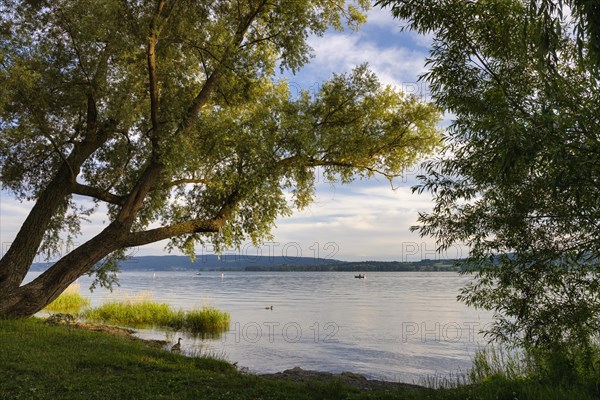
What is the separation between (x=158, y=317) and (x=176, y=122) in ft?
49.5

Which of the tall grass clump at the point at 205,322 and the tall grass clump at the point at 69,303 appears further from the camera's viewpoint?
the tall grass clump at the point at 69,303

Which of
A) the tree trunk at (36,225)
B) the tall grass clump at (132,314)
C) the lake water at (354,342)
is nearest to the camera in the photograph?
the tree trunk at (36,225)

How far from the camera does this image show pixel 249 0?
17125mm

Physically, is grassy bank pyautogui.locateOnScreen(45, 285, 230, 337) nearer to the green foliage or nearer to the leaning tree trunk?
the leaning tree trunk

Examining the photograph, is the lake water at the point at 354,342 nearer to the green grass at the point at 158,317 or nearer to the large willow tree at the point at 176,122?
the green grass at the point at 158,317

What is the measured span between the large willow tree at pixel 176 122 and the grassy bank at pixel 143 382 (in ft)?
15.0

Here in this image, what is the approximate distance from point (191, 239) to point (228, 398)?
1105 centimetres

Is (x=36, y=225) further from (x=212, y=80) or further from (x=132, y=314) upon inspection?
(x=132, y=314)

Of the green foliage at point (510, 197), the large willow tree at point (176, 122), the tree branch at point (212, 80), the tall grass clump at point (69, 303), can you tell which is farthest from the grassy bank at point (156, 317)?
the green foliage at point (510, 197)

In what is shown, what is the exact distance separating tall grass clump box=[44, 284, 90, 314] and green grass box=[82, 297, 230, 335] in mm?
2511

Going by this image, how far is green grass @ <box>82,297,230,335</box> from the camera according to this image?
85.3 ft

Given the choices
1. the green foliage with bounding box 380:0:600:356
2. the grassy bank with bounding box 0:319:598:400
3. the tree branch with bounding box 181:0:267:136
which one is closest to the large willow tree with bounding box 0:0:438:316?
the tree branch with bounding box 181:0:267:136

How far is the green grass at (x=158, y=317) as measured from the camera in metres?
26.0

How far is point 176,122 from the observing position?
16.0 metres
